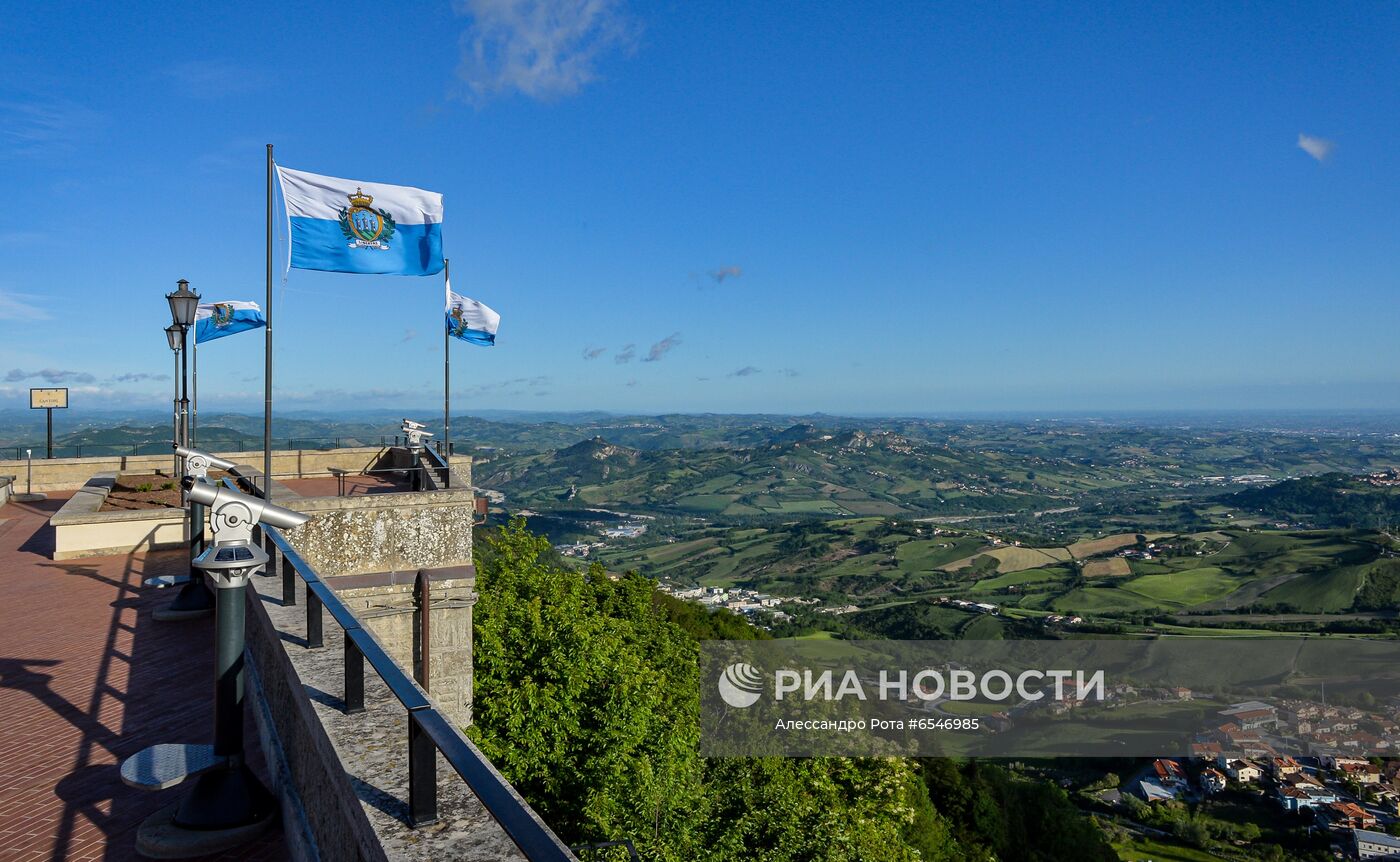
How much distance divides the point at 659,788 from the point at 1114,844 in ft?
143

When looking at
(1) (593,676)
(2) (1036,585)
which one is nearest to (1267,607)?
(2) (1036,585)

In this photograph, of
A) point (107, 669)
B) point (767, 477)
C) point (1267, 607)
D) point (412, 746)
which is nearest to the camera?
point (412, 746)

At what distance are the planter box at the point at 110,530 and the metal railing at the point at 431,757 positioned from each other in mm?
10827

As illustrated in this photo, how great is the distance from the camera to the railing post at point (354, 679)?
3918mm

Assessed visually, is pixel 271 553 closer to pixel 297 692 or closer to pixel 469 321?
pixel 297 692

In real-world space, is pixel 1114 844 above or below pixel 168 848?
below

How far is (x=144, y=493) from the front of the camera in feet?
51.3

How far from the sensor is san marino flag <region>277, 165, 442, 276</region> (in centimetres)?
949

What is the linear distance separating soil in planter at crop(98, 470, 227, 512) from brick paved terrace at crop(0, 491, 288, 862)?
2623 mm

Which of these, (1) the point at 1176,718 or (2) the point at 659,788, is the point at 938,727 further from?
(2) the point at 659,788

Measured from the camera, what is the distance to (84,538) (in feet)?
41.6

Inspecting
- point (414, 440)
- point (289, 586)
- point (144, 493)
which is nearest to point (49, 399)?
point (144, 493)

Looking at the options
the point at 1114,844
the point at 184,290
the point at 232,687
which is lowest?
the point at 1114,844

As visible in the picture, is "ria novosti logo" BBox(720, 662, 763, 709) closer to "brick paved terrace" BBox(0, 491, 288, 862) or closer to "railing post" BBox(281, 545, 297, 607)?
"brick paved terrace" BBox(0, 491, 288, 862)
